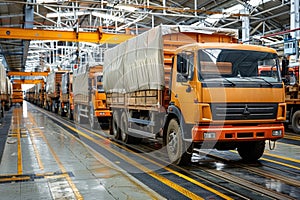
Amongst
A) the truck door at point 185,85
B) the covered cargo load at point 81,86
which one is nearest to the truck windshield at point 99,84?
the covered cargo load at point 81,86

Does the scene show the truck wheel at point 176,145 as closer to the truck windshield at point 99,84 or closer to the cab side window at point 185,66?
the cab side window at point 185,66

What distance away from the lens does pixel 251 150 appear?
862 cm

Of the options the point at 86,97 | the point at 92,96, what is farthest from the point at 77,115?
A: the point at 92,96

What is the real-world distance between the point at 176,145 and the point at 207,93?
5.14 feet

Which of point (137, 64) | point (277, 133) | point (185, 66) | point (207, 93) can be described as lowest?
point (277, 133)

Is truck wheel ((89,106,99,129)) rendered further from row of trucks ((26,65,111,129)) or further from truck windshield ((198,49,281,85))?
truck windshield ((198,49,281,85))

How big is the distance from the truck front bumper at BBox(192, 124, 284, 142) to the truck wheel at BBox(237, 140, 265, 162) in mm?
833

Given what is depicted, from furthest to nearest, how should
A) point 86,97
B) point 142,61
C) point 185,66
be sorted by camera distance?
point 86,97, point 142,61, point 185,66

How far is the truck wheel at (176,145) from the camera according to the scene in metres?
7.81

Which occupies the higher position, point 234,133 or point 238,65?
point 238,65

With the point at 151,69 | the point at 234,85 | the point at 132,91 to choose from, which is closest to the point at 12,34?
the point at 132,91

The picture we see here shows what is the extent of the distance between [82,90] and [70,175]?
11588mm

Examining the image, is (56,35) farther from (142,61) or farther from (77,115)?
(142,61)

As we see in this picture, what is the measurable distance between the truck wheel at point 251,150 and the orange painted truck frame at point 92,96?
841 centimetres
